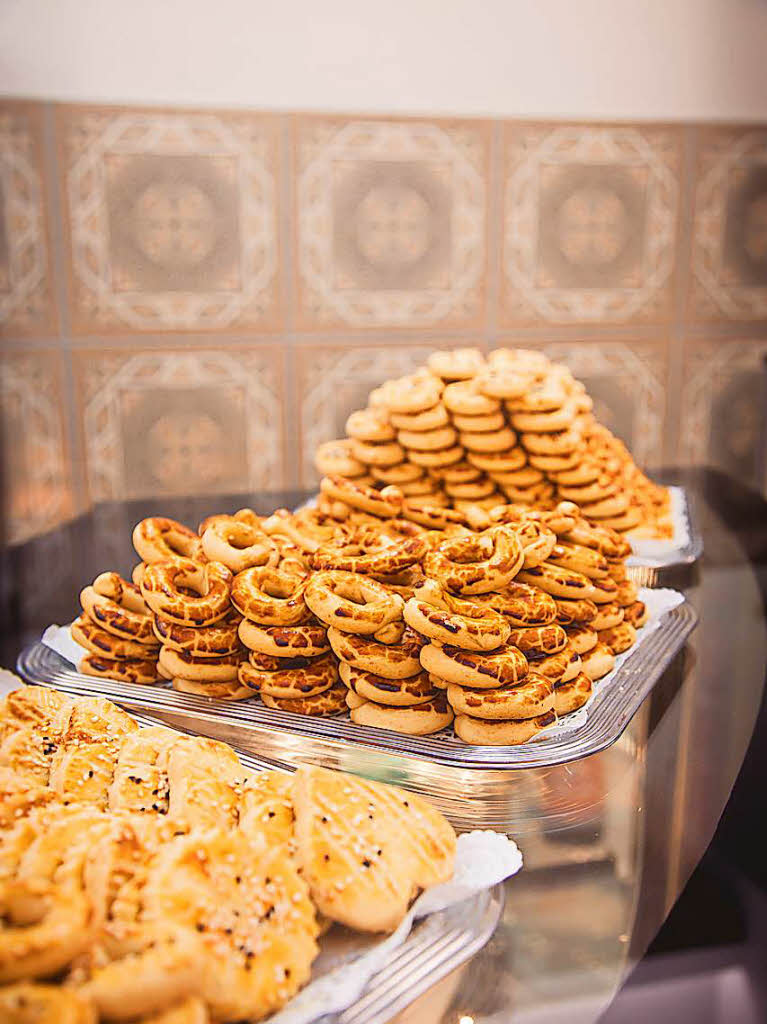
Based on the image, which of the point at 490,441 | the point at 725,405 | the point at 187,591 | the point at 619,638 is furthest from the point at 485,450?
the point at 725,405

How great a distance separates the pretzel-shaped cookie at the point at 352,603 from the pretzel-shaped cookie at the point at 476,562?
0.39 feet

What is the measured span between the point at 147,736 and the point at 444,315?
458 centimetres

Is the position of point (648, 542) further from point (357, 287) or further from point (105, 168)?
point (105, 168)

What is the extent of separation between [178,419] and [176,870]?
15.5 feet

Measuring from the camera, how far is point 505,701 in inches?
68.5

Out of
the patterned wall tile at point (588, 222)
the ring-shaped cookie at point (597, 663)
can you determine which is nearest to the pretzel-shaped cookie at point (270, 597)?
the ring-shaped cookie at point (597, 663)

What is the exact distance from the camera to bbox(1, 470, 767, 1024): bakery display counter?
1.17 meters

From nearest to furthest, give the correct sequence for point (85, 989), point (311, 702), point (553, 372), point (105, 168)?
point (85, 989) < point (311, 702) < point (553, 372) < point (105, 168)

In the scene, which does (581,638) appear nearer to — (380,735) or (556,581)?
(556,581)

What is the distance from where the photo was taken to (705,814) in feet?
5.00

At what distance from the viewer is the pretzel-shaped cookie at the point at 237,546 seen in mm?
2082

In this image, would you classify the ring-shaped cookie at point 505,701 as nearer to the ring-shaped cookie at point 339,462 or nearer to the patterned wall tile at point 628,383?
the ring-shaped cookie at point 339,462

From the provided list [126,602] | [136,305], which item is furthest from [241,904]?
[136,305]

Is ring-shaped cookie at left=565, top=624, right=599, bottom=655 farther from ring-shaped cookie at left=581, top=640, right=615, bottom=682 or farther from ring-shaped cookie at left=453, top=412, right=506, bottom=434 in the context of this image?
ring-shaped cookie at left=453, top=412, right=506, bottom=434
